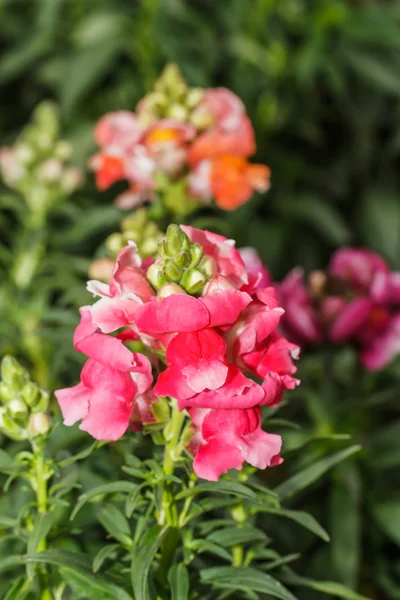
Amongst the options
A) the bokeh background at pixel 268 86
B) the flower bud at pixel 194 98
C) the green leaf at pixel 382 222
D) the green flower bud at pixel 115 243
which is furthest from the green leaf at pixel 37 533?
the green leaf at pixel 382 222

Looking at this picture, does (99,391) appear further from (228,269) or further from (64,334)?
(64,334)

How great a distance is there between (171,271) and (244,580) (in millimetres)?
272

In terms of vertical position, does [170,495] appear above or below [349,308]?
above

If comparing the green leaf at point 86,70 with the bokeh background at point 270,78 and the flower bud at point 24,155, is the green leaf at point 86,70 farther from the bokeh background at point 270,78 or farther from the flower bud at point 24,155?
the flower bud at point 24,155

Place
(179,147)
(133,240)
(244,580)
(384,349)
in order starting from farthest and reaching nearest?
(384,349) < (179,147) < (133,240) < (244,580)

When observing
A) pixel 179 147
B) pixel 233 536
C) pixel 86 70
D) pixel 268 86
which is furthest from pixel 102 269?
pixel 268 86

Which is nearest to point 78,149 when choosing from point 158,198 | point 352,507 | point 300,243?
point 300,243

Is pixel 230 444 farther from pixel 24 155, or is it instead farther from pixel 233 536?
pixel 24 155

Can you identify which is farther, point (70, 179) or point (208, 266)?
point (70, 179)

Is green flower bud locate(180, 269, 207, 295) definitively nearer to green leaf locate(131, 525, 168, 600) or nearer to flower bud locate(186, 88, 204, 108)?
green leaf locate(131, 525, 168, 600)

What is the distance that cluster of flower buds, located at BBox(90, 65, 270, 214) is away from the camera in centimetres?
117

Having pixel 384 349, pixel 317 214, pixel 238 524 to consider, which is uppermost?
pixel 238 524

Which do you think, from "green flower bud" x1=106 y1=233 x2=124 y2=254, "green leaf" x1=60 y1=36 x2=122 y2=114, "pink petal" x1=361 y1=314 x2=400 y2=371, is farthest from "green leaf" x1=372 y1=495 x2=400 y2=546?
"green leaf" x1=60 y1=36 x2=122 y2=114

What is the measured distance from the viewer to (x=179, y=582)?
0.65 meters
